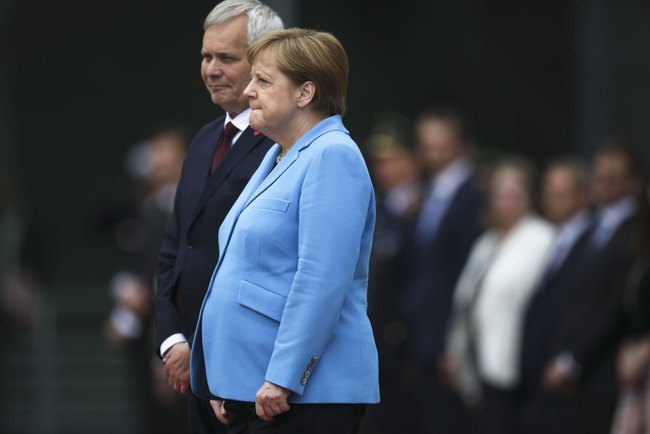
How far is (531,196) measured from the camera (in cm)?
774

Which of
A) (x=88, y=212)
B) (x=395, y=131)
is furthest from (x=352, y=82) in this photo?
(x=88, y=212)

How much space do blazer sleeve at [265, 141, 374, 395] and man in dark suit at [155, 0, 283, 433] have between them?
1.63 ft

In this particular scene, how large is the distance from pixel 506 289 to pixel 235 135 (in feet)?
12.6

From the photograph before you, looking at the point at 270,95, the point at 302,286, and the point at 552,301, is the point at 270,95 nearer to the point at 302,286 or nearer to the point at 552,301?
the point at 302,286

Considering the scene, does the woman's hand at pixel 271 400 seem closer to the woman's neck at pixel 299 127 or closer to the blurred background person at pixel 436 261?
the woman's neck at pixel 299 127

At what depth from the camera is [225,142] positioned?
3.85 m

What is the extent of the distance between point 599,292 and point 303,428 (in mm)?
3552

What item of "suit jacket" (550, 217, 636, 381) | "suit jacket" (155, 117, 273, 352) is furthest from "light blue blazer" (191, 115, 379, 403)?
"suit jacket" (550, 217, 636, 381)

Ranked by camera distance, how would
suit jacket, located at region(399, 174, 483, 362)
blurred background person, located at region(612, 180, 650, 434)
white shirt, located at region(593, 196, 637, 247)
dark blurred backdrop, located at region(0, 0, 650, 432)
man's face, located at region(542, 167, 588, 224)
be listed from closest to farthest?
blurred background person, located at region(612, 180, 650, 434), white shirt, located at region(593, 196, 637, 247), man's face, located at region(542, 167, 588, 224), suit jacket, located at region(399, 174, 483, 362), dark blurred backdrop, located at region(0, 0, 650, 432)

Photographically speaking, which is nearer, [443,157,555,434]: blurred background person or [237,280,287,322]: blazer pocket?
[237,280,287,322]: blazer pocket

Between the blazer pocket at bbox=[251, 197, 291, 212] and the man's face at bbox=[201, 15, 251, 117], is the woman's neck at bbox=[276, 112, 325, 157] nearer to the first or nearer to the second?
the blazer pocket at bbox=[251, 197, 291, 212]

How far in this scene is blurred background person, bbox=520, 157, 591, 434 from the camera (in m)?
7.11

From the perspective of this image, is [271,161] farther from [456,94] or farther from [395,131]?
[456,94]

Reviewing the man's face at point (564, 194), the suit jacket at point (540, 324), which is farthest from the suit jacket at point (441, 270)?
the suit jacket at point (540, 324)
